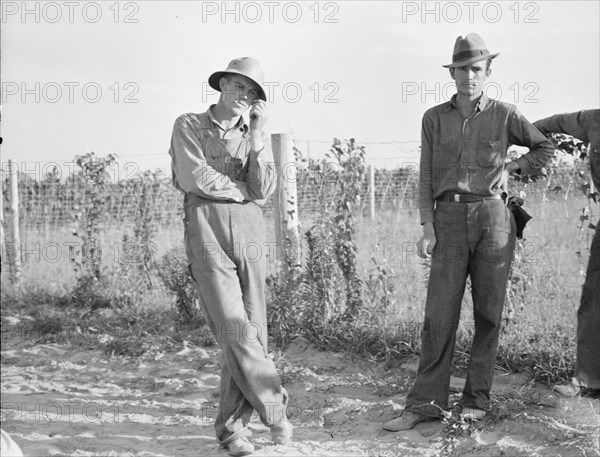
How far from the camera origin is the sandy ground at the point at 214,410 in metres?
4.80

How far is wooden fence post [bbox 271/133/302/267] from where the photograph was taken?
7441 mm

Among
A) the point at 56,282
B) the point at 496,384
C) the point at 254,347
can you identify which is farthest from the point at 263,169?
the point at 56,282

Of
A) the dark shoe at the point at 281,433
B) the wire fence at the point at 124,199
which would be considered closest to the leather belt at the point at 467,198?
the dark shoe at the point at 281,433

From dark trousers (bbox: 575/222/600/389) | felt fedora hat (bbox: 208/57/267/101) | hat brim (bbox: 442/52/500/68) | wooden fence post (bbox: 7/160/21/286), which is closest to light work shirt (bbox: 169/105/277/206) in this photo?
felt fedora hat (bbox: 208/57/267/101)

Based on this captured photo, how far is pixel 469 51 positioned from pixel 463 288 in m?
1.50

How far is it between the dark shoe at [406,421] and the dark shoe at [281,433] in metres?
0.65

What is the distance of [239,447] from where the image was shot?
476cm

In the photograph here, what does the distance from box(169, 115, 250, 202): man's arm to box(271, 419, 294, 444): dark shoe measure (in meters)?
1.45

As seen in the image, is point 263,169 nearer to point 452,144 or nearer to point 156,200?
point 452,144

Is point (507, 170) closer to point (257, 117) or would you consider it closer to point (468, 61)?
point (468, 61)

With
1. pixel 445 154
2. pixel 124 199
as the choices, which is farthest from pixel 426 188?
pixel 124 199

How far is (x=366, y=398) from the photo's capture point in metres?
5.71

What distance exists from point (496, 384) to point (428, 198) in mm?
1564

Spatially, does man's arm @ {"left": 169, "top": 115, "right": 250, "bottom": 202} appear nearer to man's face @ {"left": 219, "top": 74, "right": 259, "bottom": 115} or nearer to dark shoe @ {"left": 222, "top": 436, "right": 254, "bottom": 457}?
man's face @ {"left": 219, "top": 74, "right": 259, "bottom": 115}
